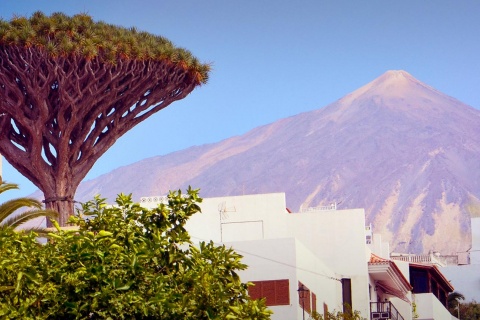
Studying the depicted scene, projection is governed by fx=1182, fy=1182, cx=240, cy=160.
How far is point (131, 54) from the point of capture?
3831 cm

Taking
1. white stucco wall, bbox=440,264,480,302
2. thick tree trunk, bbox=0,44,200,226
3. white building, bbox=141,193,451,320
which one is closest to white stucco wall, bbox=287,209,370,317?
white building, bbox=141,193,451,320

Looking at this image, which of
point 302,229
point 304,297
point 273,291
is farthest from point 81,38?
point 304,297

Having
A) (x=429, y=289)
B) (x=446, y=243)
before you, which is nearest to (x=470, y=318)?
(x=429, y=289)

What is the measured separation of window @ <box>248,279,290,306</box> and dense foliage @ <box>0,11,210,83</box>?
9.76 m

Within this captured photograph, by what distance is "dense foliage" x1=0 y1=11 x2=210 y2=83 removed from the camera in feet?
120

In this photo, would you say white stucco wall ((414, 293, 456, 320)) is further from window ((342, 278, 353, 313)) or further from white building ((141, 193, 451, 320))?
window ((342, 278, 353, 313))

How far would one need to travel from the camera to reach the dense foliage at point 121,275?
1311 centimetres

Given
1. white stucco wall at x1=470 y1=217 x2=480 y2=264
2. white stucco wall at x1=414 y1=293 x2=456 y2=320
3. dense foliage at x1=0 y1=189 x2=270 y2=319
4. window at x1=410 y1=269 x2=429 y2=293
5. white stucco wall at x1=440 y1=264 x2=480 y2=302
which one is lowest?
dense foliage at x1=0 y1=189 x2=270 y2=319

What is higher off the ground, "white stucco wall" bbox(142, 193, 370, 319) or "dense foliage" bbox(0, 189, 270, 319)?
"white stucco wall" bbox(142, 193, 370, 319)

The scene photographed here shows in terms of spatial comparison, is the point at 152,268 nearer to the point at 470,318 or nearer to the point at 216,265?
the point at 216,265

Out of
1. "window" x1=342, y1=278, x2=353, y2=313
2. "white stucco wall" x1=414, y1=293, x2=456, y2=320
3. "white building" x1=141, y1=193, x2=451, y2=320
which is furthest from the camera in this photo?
"white stucco wall" x1=414, y1=293, x2=456, y2=320

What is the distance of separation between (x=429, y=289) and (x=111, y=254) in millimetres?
41278

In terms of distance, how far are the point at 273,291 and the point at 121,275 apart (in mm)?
18481

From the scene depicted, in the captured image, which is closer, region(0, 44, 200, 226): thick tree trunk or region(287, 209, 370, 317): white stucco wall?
region(0, 44, 200, 226): thick tree trunk
